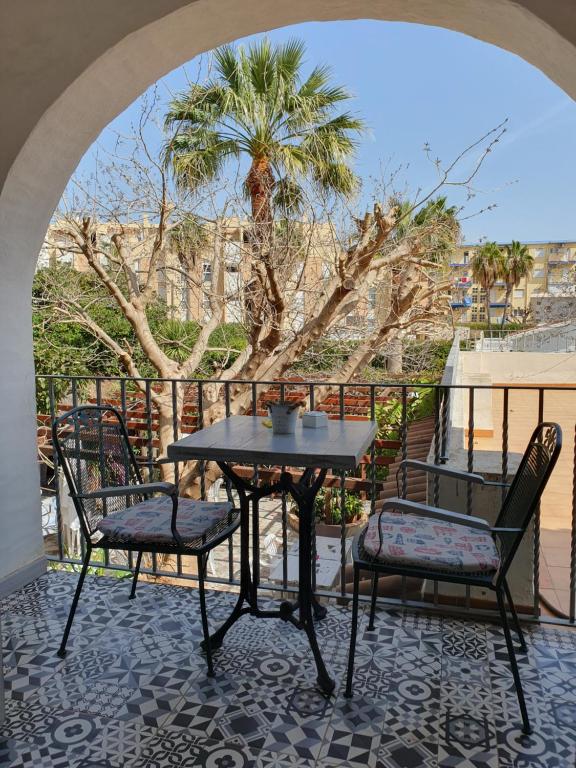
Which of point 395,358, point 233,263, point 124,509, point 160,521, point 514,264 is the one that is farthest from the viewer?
point 514,264

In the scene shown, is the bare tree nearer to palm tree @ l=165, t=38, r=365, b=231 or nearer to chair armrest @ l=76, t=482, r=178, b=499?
palm tree @ l=165, t=38, r=365, b=231

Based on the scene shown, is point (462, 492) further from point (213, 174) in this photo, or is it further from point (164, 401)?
point (213, 174)

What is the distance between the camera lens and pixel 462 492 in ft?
8.51

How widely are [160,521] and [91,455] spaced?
1.61 feet

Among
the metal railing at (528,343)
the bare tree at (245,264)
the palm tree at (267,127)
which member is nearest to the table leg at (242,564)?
the bare tree at (245,264)

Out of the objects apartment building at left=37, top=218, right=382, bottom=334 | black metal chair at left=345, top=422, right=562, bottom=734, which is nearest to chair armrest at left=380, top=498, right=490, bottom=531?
black metal chair at left=345, top=422, right=562, bottom=734

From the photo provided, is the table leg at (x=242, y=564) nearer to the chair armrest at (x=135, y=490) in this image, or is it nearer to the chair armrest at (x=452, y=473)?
the chair armrest at (x=135, y=490)

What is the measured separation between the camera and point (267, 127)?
7.93m

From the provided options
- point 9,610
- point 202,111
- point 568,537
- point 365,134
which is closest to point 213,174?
point 202,111

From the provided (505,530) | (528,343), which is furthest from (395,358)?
(528,343)

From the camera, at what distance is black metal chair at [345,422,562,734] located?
1.73 meters

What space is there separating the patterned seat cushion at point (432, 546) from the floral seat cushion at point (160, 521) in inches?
23.7

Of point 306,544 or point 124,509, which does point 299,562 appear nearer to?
point 306,544

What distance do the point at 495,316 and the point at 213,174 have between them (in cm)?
3378
